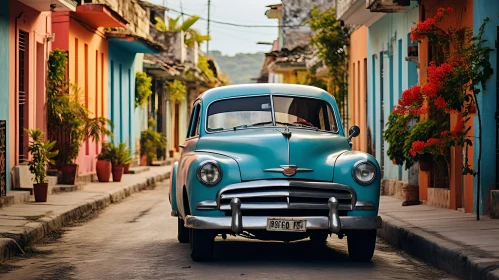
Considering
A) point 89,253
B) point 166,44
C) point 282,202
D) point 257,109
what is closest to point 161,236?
point 89,253

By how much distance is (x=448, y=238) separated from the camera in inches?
451

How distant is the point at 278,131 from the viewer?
36.3ft

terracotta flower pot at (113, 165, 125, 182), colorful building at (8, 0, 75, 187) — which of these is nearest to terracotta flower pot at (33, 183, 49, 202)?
colorful building at (8, 0, 75, 187)

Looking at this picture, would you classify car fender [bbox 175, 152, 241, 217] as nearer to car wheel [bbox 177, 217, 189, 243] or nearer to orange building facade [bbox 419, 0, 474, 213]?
car wheel [bbox 177, 217, 189, 243]

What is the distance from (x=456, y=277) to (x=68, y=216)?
7.95 metres

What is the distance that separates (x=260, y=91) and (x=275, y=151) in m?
1.38

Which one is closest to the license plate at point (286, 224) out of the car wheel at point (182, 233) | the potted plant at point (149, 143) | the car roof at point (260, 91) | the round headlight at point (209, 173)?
the round headlight at point (209, 173)

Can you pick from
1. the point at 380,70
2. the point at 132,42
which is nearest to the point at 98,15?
the point at 132,42

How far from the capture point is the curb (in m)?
9.20

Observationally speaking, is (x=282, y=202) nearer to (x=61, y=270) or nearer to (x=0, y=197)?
(x=61, y=270)

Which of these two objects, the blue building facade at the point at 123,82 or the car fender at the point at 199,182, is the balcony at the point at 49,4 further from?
the car fender at the point at 199,182

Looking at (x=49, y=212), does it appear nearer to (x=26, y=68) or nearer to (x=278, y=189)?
(x=26, y=68)

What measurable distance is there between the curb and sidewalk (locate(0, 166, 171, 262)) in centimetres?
442

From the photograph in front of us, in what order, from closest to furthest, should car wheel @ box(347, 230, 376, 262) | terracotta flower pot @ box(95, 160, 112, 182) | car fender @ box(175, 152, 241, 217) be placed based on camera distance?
car fender @ box(175, 152, 241, 217) → car wheel @ box(347, 230, 376, 262) → terracotta flower pot @ box(95, 160, 112, 182)
